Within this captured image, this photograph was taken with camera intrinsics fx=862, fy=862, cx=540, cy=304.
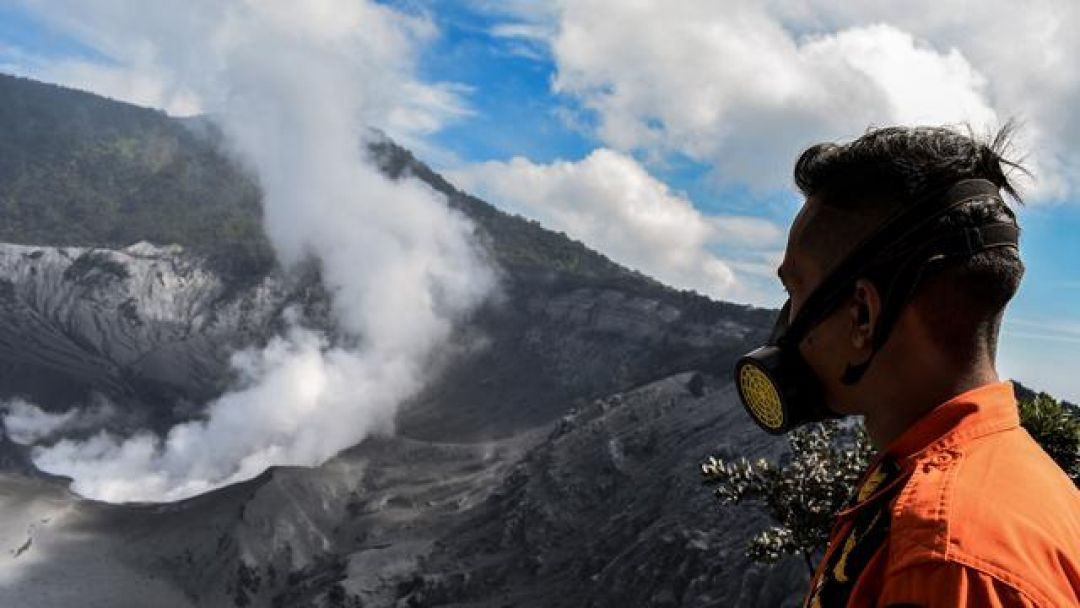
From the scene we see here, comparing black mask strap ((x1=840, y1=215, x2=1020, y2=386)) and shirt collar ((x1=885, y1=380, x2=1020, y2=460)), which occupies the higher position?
black mask strap ((x1=840, y1=215, x2=1020, y2=386))

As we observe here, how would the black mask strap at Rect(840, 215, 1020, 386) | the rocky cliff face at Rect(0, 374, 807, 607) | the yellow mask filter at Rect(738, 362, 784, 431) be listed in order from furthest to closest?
1. the rocky cliff face at Rect(0, 374, 807, 607)
2. the yellow mask filter at Rect(738, 362, 784, 431)
3. the black mask strap at Rect(840, 215, 1020, 386)

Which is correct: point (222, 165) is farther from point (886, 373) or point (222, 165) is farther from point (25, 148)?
point (886, 373)

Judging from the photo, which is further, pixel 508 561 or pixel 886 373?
pixel 508 561

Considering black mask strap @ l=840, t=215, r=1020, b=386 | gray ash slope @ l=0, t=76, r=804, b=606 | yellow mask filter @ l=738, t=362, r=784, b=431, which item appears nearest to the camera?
Result: black mask strap @ l=840, t=215, r=1020, b=386

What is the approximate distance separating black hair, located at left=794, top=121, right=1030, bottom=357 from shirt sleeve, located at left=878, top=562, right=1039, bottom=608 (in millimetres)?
624

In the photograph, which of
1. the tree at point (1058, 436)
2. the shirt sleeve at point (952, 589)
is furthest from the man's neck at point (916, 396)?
the tree at point (1058, 436)

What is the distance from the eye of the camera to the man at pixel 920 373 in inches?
59.6

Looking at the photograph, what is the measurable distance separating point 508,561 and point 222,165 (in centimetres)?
12982

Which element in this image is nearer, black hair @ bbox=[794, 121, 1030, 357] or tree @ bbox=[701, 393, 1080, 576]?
black hair @ bbox=[794, 121, 1030, 357]

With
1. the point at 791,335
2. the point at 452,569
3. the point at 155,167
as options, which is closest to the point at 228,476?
the point at 452,569

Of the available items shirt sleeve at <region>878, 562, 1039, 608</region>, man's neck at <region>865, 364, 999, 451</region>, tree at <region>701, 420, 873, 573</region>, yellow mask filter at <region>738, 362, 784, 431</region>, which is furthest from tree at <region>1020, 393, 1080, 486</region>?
shirt sleeve at <region>878, 562, 1039, 608</region>

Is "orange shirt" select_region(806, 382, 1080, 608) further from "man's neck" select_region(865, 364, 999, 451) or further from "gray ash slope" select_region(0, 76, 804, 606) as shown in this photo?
"gray ash slope" select_region(0, 76, 804, 606)

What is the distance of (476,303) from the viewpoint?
95500mm

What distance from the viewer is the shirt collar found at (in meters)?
1.78
